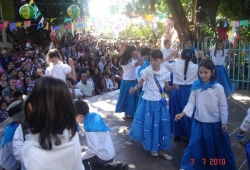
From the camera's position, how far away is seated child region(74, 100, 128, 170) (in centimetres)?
278

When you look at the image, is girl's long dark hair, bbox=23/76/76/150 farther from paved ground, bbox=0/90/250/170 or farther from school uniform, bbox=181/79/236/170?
paved ground, bbox=0/90/250/170

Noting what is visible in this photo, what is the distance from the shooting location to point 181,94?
177 inches

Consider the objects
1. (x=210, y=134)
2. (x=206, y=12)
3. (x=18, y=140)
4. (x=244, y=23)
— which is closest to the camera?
(x=18, y=140)

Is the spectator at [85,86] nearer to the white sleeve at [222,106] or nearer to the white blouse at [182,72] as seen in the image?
the white blouse at [182,72]

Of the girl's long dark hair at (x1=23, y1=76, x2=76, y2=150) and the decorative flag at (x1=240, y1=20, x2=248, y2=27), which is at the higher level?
the decorative flag at (x1=240, y1=20, x2=248, y2=27)

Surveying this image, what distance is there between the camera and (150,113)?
389cm

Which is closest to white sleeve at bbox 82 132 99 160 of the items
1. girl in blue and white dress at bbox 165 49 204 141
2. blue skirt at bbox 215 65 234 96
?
girl in blue and white dress at bbox 165 49 204 141

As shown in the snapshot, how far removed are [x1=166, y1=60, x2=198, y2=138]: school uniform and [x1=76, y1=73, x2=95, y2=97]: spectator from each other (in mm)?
3834

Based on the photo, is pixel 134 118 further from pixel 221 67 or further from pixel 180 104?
pixel 221 67

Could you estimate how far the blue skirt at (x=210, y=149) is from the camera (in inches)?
130


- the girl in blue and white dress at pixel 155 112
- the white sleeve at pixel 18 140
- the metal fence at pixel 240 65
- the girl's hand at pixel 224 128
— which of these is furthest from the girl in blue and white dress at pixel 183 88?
the metal fence at pixel 240 65

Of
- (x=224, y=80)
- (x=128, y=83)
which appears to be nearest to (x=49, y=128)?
(x=128, y=83)

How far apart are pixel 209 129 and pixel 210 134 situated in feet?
0.19

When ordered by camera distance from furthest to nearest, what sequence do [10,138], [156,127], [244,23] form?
[244,23], [156,127], [10,138]
